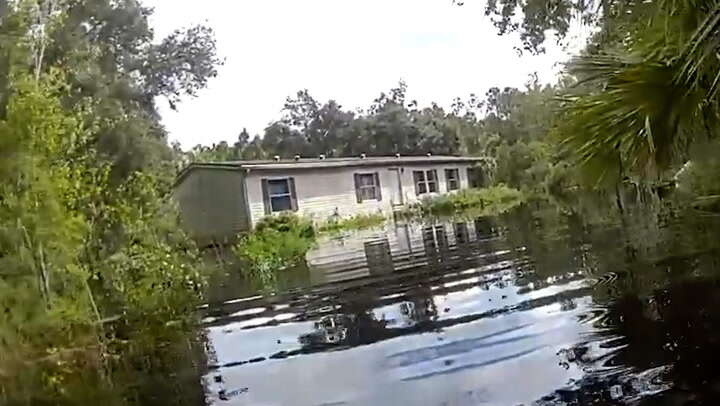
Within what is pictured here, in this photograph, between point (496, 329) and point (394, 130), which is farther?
point (394, 130)

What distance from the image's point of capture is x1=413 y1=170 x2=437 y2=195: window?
37.8 metres

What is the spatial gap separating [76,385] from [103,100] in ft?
33.7

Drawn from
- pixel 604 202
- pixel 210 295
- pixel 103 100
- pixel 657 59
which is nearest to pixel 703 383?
pixel 657 59

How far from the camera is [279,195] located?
1206 inches

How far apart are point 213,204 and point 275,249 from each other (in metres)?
10.6

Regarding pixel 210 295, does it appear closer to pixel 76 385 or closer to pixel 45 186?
pixel 45 186

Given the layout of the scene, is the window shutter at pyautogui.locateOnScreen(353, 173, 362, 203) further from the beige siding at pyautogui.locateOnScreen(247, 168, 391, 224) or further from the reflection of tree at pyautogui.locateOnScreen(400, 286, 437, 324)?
the reflection of tree at pyautogui.locateOnScreen(400, 286, 437, 324)

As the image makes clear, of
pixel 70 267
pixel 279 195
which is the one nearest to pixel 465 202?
pixel 279 195

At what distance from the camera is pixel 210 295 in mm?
13961

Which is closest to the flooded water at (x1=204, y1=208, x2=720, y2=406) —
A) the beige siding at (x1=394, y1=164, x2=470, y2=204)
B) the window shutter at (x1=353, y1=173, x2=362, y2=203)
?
the window shutter at (x1=353, y1=173, x2=362, y2=203)

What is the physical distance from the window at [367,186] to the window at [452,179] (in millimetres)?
5797

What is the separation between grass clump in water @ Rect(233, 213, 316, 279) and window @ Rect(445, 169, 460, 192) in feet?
45.2

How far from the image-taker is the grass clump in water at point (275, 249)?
17797 mm

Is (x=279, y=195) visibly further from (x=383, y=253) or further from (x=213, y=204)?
(x=383, y=253)
